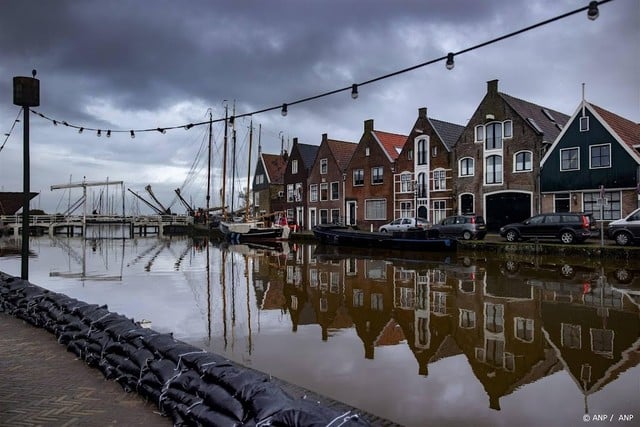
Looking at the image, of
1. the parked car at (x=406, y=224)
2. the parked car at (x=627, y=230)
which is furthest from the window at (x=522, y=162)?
the parked car at (x=627, y=230)

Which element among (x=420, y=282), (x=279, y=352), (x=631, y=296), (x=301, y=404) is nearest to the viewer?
(x=301, y=404)

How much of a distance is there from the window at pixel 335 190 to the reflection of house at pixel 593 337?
113 feet

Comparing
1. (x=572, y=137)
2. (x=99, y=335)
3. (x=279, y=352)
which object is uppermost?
(x=572, y=137)

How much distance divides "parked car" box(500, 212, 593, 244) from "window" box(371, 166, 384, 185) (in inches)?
650

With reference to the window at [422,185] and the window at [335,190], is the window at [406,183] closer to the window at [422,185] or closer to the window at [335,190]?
the window at [422,185]

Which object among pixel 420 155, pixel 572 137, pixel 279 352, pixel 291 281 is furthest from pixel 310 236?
pixel 279 352

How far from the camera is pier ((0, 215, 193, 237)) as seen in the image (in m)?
60.2

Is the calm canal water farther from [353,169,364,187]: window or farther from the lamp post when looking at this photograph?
[353,169,364,187]: window

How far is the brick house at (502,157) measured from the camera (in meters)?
31.3

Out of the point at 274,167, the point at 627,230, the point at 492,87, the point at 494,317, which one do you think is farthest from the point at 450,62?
the point at 274,167

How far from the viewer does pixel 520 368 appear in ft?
22.0

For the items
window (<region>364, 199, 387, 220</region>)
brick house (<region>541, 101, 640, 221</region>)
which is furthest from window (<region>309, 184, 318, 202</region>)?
brick house (<region>541, 101, 640, 221</region>)

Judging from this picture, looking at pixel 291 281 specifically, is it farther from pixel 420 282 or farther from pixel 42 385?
pixel 42 385

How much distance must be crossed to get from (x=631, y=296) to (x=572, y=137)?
19728 millimetres
